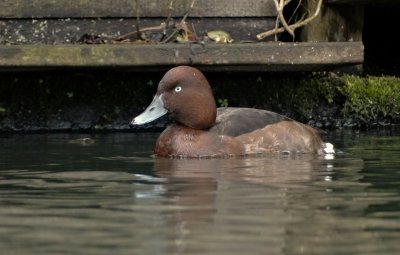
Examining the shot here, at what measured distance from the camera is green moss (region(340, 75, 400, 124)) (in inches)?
370

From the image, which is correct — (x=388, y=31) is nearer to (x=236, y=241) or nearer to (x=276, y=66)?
(x=276, y=66)

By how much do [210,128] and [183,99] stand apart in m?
0.28

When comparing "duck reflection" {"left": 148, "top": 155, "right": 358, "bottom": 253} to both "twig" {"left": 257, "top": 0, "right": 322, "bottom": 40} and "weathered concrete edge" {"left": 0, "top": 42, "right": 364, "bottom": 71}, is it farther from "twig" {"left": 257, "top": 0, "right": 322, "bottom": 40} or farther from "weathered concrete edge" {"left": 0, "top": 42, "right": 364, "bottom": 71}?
"twig" {"left": 257, "top": 0, "right": 322, "bottom": 40}

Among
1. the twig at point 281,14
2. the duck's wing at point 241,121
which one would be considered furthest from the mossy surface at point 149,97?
the duck's wing at point 241,121

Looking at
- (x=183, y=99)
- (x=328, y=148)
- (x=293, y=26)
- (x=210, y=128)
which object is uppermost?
(x=293, y=26)

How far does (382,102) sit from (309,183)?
142 inches

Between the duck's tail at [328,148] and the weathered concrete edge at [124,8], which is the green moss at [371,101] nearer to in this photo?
the weathered concrete edge at [124,8]

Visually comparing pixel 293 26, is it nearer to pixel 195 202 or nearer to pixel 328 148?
pixel 328 148

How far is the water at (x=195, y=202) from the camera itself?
4.23 m

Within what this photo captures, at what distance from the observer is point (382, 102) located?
940 cm

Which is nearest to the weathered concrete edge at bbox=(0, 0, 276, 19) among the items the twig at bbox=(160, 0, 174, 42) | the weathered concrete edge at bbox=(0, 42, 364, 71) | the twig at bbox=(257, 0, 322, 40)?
the twig at bbox=(160, 0, 174, 42)

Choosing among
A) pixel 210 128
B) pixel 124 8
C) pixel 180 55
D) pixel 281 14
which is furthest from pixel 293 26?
pixel 210 128

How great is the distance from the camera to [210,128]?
7660 mm

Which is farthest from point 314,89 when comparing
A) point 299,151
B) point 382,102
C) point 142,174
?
point 142,174
